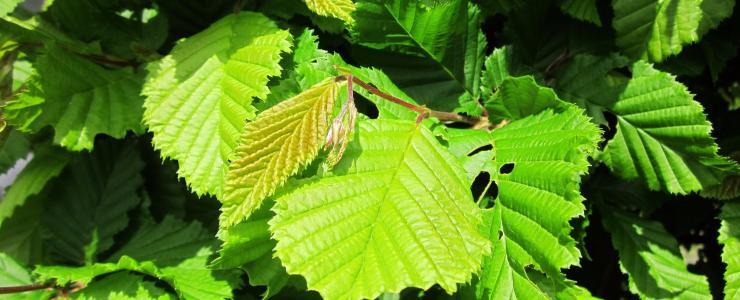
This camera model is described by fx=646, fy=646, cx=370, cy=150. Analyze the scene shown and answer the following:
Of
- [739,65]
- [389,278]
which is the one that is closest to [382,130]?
[389,278]

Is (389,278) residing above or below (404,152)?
below

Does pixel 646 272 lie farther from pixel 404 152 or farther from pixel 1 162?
pixel 1 162

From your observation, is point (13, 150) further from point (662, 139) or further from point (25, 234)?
point (662, 139)

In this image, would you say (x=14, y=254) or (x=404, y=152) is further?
(x=14, y=254)

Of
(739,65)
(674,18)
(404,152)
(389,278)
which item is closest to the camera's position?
(389,278)

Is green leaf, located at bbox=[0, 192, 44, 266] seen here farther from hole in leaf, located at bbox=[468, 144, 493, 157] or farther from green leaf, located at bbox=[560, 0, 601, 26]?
green leaf, located at bbox=[560, 0, 601, 26]

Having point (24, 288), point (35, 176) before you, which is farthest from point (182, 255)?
point (35, 176)

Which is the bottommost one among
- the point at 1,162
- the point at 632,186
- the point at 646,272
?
the point at 646,272
